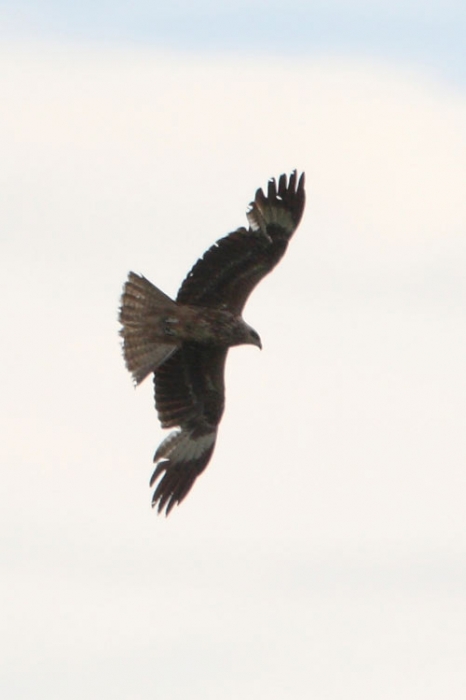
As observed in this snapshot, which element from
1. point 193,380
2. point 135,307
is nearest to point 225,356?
point 193,380

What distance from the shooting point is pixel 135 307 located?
966 centimetres

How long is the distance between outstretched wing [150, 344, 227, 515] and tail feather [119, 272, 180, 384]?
62cm

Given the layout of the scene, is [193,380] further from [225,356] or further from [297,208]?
[297,208]

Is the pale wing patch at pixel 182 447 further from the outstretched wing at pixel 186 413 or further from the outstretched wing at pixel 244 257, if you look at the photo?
the outstretched wing at pixel 244 257

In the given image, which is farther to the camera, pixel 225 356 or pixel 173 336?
pixel 225 356

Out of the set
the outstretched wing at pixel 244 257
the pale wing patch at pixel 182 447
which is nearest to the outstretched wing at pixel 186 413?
the pale wing patch at pixel 182 447

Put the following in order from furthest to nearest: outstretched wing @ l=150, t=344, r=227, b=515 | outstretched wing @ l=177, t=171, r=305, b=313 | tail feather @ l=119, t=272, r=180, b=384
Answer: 1. outstretched wing @ l=150, t=344, r=227, b=515
2. outstretched wing @ l=177, t=171, r=305, b=313
3. tail feather @ l=119, t=272, r=180, b=384

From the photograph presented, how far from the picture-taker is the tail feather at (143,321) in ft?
31.6

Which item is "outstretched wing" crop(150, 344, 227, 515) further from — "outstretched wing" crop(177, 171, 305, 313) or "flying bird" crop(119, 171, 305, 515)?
"outstretched wing" crop(177, 171, 305, 313)

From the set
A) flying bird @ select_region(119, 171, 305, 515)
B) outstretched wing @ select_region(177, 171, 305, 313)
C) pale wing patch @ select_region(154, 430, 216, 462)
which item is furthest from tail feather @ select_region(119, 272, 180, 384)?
pale wing patch @ select_region(154, 430, 216, 462)

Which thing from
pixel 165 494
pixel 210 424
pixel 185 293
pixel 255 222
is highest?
pixel 255 222

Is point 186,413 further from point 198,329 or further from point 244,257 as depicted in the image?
point 244,257

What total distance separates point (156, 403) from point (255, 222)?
6.02ft

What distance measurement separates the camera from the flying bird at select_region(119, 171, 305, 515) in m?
9.67
